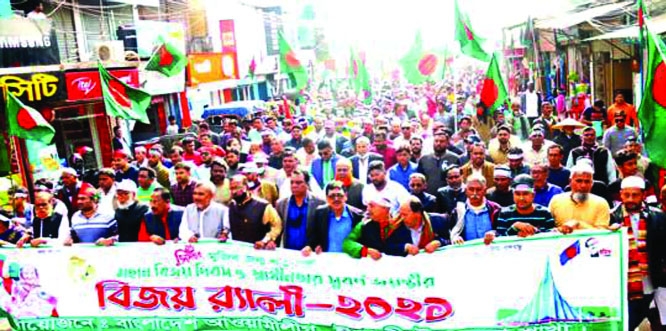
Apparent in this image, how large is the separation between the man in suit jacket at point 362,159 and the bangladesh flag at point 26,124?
4.18 metres

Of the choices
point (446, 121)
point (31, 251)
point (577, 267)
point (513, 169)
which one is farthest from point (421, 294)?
point (446, 121)

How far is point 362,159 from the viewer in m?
9.34

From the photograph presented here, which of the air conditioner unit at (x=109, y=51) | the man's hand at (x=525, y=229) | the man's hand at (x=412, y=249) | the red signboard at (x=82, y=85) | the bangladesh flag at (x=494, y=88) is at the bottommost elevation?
the man's hand at (x=412, y=249)

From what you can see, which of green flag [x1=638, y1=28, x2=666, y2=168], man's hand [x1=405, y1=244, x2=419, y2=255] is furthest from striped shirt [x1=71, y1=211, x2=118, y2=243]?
green flag [x1=638, y1=28, x2=666, y2=168]

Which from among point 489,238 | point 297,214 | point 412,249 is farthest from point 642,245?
point 297,214

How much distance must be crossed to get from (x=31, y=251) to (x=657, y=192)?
240 inches

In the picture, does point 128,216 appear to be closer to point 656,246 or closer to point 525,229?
point 525,229

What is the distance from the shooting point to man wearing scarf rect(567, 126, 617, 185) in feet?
26.2

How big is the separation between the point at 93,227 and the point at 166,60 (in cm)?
958

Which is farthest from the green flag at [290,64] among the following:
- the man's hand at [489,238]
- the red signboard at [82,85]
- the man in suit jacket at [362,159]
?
the man's hand at [489,238]

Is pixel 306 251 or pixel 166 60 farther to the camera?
pixel 166 60

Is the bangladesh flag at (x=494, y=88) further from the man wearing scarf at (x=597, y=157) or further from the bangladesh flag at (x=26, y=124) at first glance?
the bangladesh flag at (x=26, y=124)

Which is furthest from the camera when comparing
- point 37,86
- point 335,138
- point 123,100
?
point 37,86

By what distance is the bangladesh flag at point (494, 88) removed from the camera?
11.8 metres
